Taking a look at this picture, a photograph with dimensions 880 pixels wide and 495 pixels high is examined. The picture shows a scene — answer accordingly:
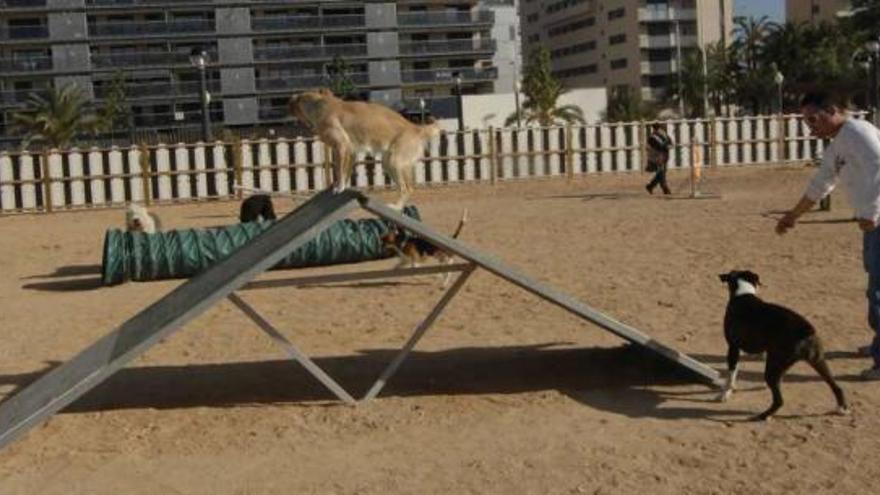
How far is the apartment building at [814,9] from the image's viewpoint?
326 feet

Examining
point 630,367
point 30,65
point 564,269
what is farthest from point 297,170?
point 30,65

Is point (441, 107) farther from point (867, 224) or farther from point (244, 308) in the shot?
point (867, 224)

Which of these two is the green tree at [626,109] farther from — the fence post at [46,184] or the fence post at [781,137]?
the fence post at [46,184]

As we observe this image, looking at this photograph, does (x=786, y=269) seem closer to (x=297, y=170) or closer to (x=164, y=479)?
(x=164, y=479)

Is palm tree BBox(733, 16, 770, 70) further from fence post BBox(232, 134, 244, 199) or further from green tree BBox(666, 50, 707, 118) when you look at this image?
fence post BBox(232, 134, 244, 199)

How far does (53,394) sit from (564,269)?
7740mm

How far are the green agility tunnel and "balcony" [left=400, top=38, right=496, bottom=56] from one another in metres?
62.9

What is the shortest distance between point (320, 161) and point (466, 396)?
2280cm

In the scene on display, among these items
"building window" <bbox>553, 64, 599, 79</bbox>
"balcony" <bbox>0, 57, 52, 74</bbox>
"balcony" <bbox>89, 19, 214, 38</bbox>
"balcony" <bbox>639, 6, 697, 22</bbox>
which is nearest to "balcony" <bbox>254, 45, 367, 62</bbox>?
"balcony" <bbox>89, 19, 214, 38</bbox>

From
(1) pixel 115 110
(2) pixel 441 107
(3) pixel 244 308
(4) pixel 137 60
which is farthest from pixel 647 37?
(3) pixel 244 308

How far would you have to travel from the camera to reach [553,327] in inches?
354

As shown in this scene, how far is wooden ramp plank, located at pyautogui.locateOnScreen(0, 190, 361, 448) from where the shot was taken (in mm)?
5732

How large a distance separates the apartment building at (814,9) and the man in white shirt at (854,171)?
98.7 meters

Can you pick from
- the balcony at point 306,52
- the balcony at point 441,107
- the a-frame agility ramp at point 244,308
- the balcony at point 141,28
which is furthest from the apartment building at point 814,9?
the a-frame agility ramp at point 244,308
